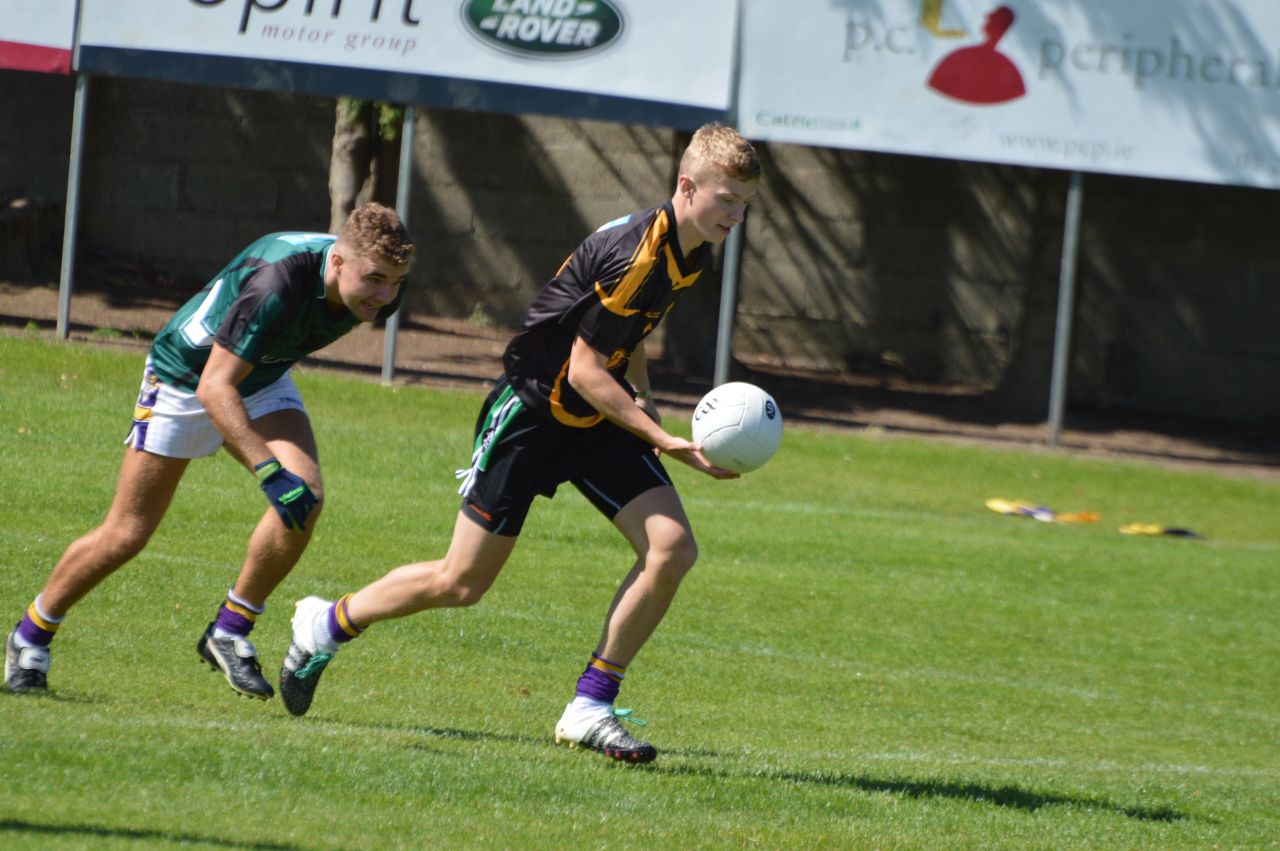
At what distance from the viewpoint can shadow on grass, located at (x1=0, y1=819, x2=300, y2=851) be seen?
423 centimetres

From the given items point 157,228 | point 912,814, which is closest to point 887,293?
point 157,228

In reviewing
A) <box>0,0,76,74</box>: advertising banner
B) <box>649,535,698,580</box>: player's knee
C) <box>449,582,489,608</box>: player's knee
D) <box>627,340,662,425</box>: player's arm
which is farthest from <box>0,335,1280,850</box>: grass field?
<box>0,0,76,74</box>: advertising banner

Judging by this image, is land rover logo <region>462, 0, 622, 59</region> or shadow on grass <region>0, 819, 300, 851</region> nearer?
shadow on grass <region>0, 819, 300, 851</region>

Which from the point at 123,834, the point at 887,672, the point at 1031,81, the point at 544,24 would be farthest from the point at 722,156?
the point at 1031,81

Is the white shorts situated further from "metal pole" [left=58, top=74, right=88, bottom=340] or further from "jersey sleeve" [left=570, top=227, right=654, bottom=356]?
"metal pole" [left=58, top=74, right=88, bottom=340]

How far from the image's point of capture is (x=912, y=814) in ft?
18.5

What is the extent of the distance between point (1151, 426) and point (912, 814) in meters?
15.1

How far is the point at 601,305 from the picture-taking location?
18.8ft

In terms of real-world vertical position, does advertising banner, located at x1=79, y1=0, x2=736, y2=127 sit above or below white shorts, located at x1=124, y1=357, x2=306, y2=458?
above

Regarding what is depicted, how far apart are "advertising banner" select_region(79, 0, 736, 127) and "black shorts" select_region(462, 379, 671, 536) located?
35.5 ft

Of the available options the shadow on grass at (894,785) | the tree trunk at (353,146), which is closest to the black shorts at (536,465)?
the shadow on grass at (894,785)

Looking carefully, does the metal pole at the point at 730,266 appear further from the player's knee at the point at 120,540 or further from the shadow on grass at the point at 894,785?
the player's knee at the point at 120,540

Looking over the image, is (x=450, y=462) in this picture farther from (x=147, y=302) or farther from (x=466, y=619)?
(x=147, y=302)

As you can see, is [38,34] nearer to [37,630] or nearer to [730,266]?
[730,266]
